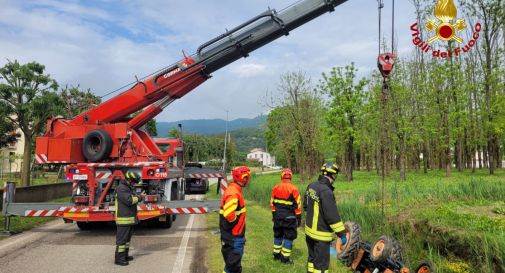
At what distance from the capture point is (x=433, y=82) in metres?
28.0

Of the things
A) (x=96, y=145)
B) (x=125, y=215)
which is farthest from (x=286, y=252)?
(x=96, y=145)

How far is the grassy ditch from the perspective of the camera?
23.3 ft

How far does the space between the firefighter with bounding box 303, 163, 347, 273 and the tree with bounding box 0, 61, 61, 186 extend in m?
15.9

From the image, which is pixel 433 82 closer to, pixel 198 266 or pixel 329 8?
pixel 329 8

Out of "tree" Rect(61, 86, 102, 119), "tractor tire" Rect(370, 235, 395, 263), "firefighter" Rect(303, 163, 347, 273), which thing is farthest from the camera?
"tree" Rect(61, 86, 102, 119)

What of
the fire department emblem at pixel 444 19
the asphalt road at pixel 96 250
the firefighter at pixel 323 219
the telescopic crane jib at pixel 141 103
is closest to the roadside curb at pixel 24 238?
the asphalt road at pixel 96 250

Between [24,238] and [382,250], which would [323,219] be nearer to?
[382,250]

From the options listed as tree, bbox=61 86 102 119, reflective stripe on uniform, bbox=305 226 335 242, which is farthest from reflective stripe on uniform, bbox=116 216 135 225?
tree, bbox=61 86 102 119

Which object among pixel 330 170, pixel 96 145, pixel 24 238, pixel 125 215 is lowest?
pixel 24 238

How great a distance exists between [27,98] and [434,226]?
17.1 metres

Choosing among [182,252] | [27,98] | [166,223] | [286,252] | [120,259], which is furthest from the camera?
[27,98]

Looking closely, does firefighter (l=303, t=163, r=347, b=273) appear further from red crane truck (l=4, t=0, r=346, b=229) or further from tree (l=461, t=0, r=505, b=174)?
tree (l=461, t=0, r=505, b=174)

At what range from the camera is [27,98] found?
18.2 meters

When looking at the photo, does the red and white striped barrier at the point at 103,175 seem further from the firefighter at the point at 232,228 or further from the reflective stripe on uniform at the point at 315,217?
→ the reflective stripe on uniform at the point at 315,217
